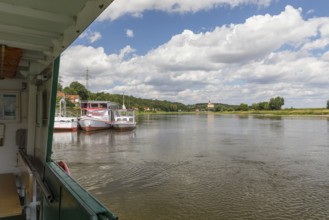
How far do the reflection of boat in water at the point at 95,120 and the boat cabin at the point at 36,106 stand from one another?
22985 mm

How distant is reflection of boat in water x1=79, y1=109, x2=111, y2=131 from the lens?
27950 millimetres

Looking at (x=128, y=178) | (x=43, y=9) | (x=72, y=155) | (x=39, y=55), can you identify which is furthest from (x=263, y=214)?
(x=72, y=155)

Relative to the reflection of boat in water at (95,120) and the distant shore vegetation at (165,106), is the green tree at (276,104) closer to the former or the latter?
the distant shore vegetation at (165,106)

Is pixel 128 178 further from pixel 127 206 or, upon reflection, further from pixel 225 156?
pixel 225 156

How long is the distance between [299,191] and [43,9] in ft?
31.5

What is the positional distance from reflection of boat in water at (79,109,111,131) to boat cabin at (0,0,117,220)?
22985 millimetres

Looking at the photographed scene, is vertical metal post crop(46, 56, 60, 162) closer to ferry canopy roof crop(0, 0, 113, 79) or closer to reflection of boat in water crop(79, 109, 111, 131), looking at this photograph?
ferry canopy roof crop(0, 0, 113, 79)

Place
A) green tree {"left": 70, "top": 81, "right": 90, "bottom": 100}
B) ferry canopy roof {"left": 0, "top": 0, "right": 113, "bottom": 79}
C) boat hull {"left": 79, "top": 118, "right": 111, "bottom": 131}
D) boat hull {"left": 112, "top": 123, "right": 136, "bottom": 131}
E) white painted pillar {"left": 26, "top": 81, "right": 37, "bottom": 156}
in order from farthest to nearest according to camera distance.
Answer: green tree {"left": 70, "top": 81, "right": 90, "bottom": 100}
boat hull {"left": 112, "top": 123, "right": 136, "bottom": 131}
boat hull {"left": 79, "top": 118, "right": 111, "bottom": 131}
white painted pillar {"left": 26, "top": 81, "right": 37, "bottom": 156}
ferry canopy roof {"left": 0, "top": 0, "right": 113, "bottom": 79}

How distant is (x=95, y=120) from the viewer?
28500 mm

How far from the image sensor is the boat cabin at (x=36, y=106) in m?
2.23

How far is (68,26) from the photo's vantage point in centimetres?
263

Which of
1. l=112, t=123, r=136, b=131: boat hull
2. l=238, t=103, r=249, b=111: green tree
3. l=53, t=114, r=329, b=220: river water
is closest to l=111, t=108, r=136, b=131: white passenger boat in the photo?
l=112, t=123, r=136, b=131: boat hull

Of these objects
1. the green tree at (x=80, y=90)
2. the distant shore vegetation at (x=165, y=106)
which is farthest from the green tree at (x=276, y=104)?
the green tree at (x=80, y=90)

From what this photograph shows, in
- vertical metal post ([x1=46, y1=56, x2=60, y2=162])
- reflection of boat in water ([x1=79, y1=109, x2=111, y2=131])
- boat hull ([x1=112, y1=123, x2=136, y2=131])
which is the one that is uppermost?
vertical metal post ([x1=46, y1=56, x2=60, y2=162])
